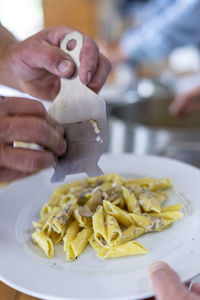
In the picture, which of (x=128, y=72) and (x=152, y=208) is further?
(x=128, y=72)

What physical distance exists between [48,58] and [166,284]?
2.11 ft

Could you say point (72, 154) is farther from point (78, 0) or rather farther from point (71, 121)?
point (78, 0)

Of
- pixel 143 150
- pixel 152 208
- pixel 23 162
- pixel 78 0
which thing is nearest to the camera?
pixel 23 162

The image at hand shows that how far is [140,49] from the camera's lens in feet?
8.36

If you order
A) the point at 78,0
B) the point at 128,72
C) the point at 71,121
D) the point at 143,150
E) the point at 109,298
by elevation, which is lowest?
the point at 109,298

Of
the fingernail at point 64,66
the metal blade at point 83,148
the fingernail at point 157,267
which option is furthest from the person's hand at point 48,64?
the fingernail at point 157,267

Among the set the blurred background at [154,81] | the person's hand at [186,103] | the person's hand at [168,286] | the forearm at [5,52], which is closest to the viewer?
the person's hand at [168,286]

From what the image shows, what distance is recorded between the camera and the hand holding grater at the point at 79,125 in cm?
75

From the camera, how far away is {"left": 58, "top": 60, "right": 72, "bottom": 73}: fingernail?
81 centimetres

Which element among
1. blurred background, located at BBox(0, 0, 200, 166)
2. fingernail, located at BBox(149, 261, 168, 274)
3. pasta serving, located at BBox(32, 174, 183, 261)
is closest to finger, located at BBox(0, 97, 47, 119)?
pasta serving, located at BBox(32, 174, 183, 261)

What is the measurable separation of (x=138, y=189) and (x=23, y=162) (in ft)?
1.24

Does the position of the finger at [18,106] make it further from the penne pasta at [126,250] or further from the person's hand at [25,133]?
the penne pasta at [126,250]

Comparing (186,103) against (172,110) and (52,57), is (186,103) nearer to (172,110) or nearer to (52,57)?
(172,110)

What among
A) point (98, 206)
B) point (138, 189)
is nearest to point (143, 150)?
point (138, 189)
